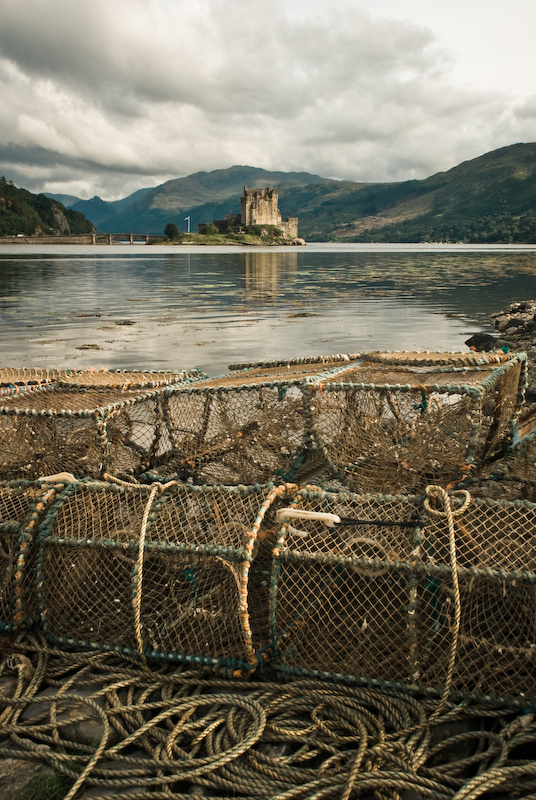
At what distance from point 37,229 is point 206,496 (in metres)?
140

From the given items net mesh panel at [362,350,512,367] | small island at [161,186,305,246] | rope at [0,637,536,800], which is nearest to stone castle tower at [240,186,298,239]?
small island at [161,186,305,246]

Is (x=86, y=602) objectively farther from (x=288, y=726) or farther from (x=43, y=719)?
(x=288, y=726)

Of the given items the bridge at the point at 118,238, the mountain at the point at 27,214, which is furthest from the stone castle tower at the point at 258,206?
the mountain at the point at 27,214

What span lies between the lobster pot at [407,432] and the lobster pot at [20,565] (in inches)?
65.5

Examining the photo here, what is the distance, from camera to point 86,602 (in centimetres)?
296

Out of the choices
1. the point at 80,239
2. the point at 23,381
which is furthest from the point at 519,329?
the point at 80,239

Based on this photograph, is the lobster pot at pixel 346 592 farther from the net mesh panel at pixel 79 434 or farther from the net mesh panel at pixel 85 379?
the net mesh panel at pixel 85 379

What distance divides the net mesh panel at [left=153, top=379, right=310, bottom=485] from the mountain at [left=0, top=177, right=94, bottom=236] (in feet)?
409

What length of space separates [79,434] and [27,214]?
5432 inches

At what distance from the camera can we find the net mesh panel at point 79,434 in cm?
376

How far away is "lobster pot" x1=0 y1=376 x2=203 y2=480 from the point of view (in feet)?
12.4

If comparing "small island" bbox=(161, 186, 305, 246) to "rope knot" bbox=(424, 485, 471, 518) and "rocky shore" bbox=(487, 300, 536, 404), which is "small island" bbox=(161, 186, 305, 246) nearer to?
"rocky shore" bbox=(487, 300, 536, 404)

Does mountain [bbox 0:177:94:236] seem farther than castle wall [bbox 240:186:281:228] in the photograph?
No

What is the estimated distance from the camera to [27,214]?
126000mm
